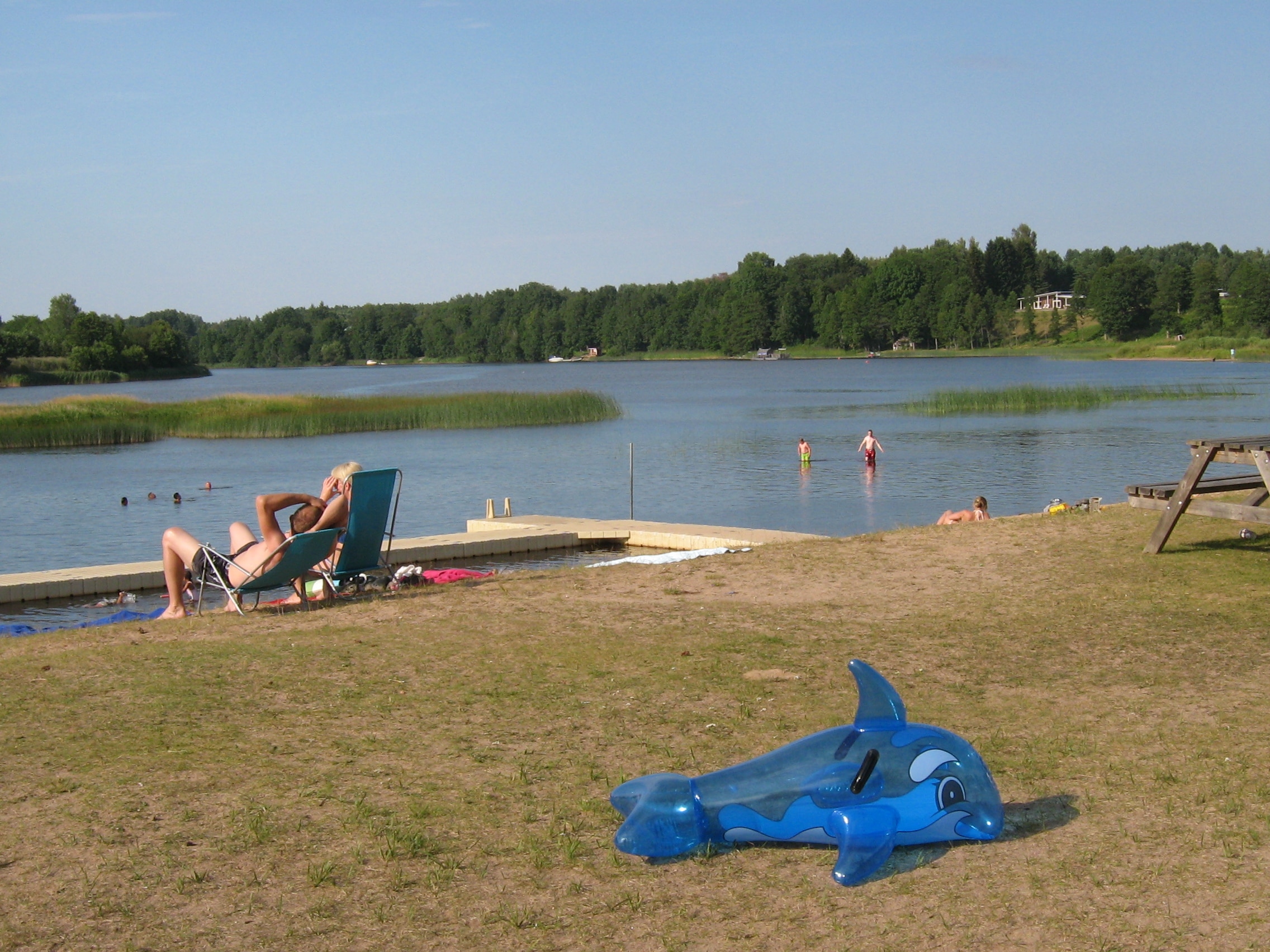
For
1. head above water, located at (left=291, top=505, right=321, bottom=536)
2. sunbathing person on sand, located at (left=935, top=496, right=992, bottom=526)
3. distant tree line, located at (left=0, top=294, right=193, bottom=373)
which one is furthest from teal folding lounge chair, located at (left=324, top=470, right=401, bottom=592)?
distant tree line, located at (left=0, top=294, right=193, bottom=373)

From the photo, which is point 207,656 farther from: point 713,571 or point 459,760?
point 713,571

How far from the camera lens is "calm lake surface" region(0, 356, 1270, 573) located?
24156 millimetres

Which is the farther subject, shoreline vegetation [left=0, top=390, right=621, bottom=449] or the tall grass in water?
the tall grass in water

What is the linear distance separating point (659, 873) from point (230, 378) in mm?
157489

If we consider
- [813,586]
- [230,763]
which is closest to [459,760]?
[230,763]

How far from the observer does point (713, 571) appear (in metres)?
9.25

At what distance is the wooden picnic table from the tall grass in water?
1684 inches

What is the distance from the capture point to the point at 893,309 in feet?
514

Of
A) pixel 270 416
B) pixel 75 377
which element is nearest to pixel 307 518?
pixel 270 416

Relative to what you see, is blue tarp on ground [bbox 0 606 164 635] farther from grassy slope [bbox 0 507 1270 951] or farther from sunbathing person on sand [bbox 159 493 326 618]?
grassy slope [bbox 0 507 1270 951]

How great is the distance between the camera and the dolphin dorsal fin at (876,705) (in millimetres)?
3943

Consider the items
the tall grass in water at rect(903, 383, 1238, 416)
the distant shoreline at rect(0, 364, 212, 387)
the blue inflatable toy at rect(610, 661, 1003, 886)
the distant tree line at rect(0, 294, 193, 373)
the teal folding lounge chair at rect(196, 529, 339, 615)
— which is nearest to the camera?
the blue inflatable toy at rect(610, 661, 1003, 886)

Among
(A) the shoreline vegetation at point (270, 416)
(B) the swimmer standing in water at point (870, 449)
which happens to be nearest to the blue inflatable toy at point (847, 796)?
(B) the swimmer standing in water at point (870, 449)

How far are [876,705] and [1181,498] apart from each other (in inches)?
229
